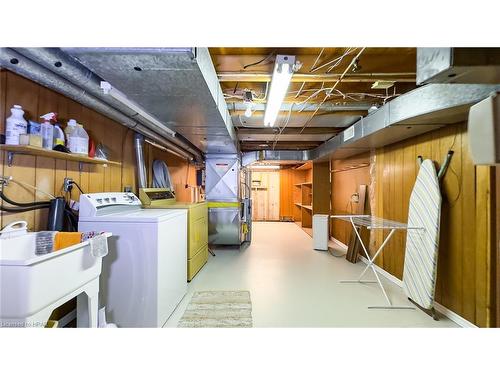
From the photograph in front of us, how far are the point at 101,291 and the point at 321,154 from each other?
13.4ft

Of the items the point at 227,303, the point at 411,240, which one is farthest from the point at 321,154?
the point at 227,303

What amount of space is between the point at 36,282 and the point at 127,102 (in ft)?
4.81

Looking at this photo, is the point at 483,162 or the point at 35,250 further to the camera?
the point at 35,250

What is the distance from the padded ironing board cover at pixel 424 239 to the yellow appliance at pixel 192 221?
263 centimetres

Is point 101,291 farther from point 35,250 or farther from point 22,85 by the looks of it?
point 22,85

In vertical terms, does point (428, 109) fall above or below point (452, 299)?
above

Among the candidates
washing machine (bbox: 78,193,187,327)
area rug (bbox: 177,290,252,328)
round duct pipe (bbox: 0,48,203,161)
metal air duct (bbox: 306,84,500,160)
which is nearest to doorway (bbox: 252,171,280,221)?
metal air duct (bbox: 306,84,500,160)

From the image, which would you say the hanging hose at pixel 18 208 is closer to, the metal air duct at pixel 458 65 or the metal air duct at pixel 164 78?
the metal air duct at pixel 164 78

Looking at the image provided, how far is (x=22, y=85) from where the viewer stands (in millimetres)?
1479

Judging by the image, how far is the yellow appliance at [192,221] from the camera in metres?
2.79

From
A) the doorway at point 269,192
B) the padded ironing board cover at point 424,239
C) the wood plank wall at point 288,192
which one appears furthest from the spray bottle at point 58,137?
the wood plank wall at point 288,192

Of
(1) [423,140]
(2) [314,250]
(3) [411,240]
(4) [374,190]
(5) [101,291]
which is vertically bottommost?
(2) [314,250]

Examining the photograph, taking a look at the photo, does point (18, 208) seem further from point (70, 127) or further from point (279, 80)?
point (279, 80)

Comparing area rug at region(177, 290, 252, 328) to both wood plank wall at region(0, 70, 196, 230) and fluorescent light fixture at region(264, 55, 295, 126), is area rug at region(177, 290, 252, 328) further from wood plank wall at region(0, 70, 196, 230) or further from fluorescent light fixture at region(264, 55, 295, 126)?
fluorescent light fixture at region(264, 55, 295, 126)
